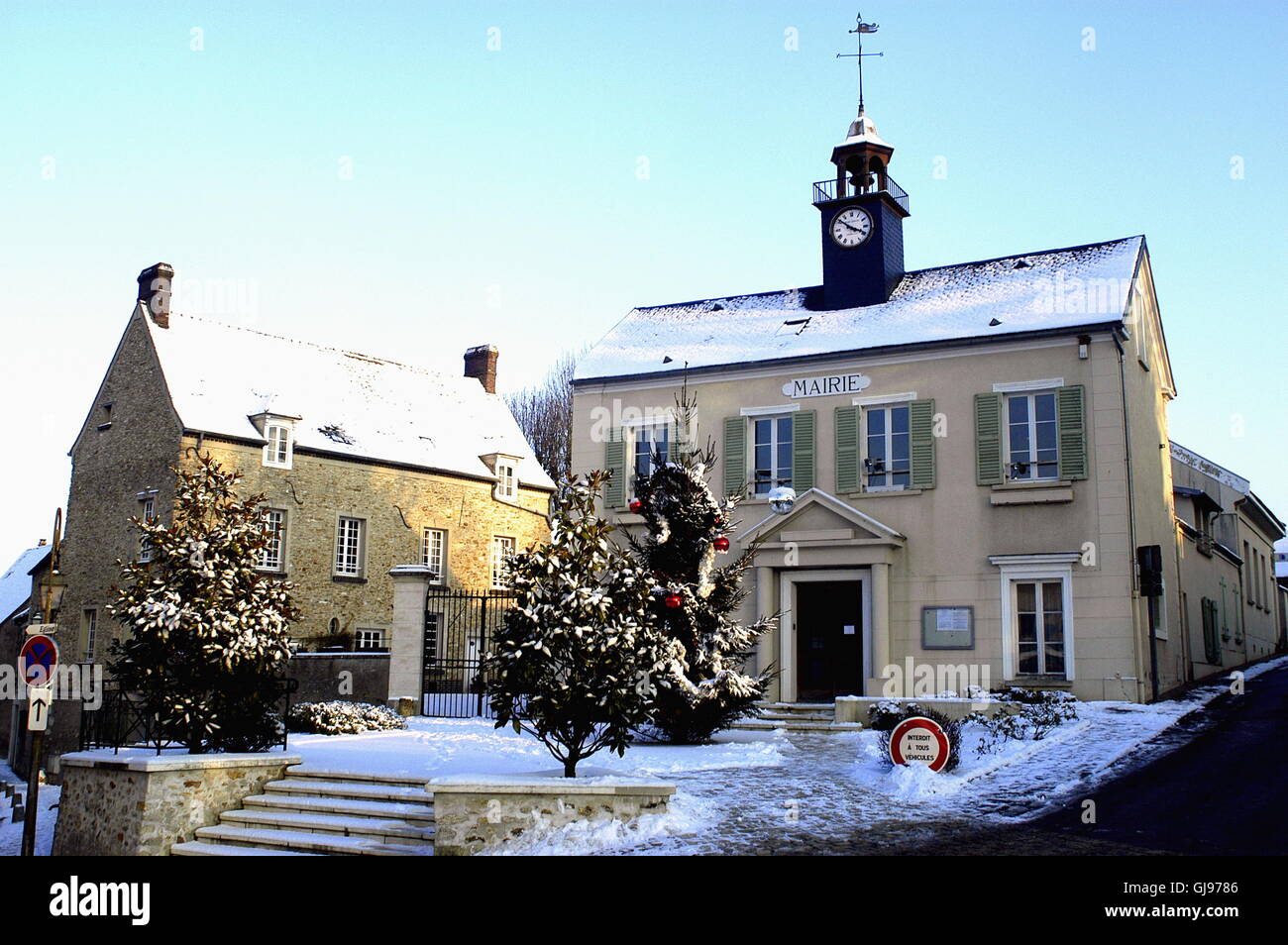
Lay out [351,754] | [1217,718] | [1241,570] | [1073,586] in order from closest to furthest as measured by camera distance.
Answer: [351,754] < [1217,718] < [1073,586] < [1241,570]

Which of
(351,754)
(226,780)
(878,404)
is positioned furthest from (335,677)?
(878,404)

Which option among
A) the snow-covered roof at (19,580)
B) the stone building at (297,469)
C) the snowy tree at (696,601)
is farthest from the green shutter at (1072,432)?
the snow-covered roof at (19,580)

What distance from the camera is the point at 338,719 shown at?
17406 mm

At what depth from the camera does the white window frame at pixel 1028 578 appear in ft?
63.5

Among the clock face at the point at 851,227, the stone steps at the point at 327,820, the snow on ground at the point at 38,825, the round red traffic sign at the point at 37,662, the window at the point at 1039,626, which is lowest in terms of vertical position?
the snow on ground at the point at 38,825

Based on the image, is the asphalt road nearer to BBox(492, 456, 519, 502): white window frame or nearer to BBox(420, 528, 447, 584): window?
BBox(420, 528, 447, 584): window

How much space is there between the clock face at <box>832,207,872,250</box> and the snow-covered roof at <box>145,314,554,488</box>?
572 inches

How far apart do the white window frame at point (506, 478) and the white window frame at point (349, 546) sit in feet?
16.9

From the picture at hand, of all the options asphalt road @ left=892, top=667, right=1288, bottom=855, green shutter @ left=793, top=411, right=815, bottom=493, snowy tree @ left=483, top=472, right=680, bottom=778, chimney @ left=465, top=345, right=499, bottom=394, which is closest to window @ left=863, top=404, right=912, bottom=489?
green shutter @ left=793, top=411, right=815, bottom=493

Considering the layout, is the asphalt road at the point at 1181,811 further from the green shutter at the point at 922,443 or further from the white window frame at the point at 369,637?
the white window frame at the point at 369,637

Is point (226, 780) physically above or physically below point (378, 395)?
below
